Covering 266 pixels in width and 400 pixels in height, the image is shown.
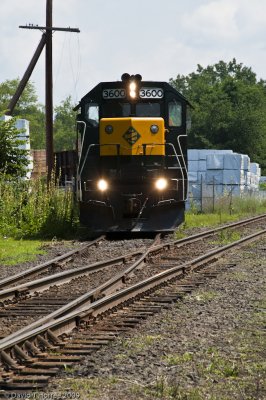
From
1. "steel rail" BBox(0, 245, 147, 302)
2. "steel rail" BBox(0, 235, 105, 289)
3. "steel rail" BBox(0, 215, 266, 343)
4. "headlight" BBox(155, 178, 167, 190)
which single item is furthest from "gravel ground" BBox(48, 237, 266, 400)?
"headlight" BBox(155, 178, 167, 190)

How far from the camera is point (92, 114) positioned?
1580 cm

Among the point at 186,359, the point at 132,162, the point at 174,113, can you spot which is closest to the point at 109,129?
the point at 132,162

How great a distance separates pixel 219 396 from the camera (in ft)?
14.7

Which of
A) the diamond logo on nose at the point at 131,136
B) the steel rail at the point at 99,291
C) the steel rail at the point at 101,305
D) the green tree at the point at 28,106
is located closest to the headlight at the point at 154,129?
the diamond logo on nose at the point at 131,136

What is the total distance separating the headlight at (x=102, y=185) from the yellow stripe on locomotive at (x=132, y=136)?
1.86ft

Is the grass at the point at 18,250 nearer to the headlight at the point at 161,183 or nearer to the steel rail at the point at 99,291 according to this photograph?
the steel rail at the point at 99,291

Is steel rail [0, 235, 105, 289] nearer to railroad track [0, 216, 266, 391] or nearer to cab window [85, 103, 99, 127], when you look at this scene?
railroad track [0, 216, 266, 391]

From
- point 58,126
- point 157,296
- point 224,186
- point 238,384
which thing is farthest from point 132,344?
point 58,126

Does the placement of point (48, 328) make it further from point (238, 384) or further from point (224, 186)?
point (224, 186)

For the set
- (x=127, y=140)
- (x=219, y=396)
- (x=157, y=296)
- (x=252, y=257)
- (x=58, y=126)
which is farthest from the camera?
(x=58, y=126)

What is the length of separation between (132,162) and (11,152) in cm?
652

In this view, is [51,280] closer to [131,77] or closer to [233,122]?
[131,77]

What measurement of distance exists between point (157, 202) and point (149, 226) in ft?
1.74

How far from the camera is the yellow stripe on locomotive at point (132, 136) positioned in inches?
599
